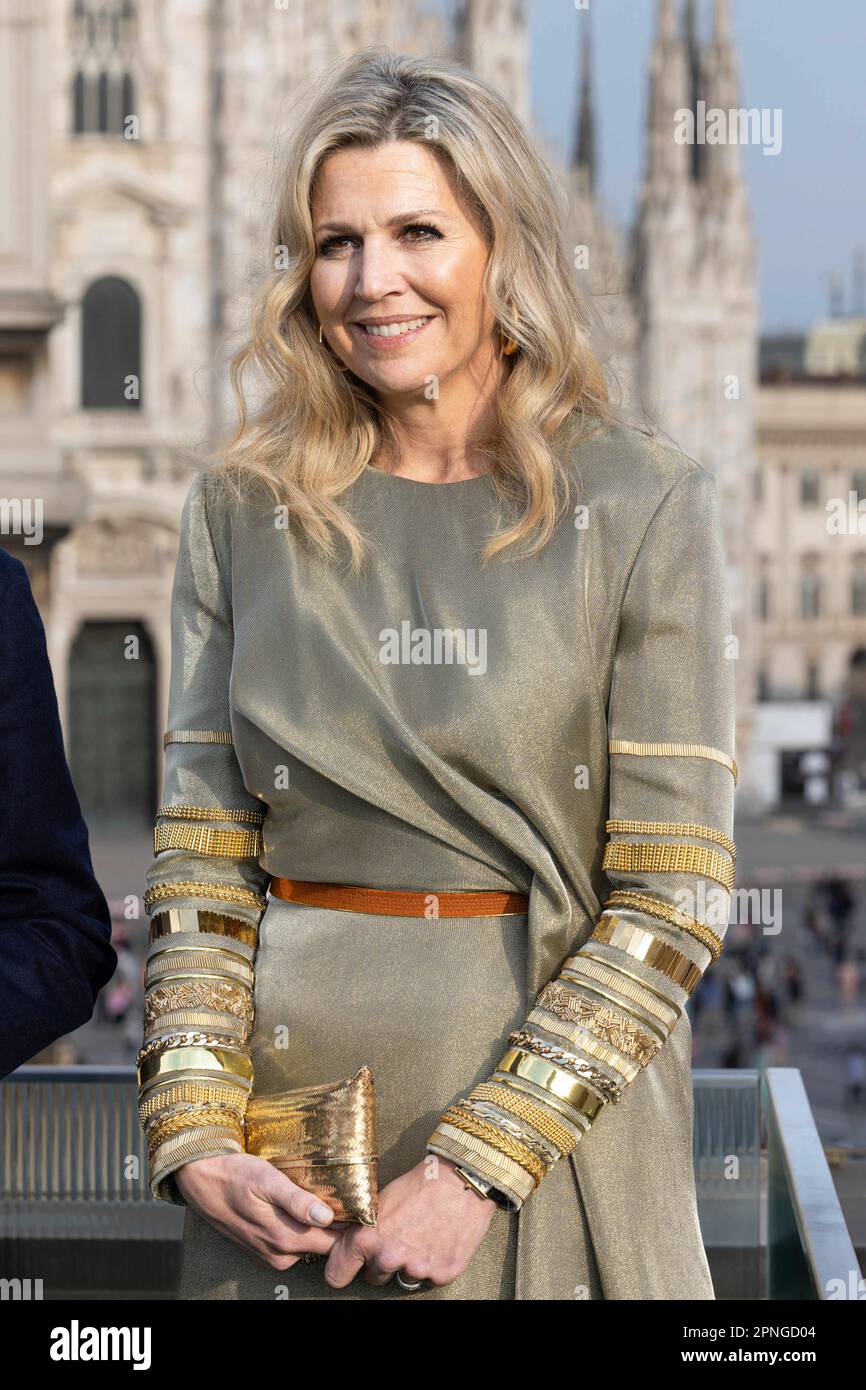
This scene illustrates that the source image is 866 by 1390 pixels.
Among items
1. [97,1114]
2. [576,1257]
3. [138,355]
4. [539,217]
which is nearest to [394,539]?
[539,217]

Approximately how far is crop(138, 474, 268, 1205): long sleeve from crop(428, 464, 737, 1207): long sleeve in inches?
7.9

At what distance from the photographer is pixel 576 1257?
1757 mm

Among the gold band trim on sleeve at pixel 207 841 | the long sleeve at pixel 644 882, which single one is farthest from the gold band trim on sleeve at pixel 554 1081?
the gold band trim on sleeve at pixel 207 841

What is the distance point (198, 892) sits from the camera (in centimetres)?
186

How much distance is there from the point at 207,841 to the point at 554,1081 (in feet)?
1.27

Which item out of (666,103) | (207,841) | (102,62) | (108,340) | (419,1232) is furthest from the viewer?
(666,103)

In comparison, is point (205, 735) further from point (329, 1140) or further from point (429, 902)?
point (329, 1140)

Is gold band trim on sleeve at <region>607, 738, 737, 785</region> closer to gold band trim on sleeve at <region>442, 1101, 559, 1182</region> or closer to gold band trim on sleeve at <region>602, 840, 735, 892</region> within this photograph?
gold band trim on sleeve at <region>602, 840, 735, 892</region>

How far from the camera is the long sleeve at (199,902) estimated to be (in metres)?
1.76

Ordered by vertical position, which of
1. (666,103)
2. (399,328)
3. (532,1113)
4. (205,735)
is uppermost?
(666,103)

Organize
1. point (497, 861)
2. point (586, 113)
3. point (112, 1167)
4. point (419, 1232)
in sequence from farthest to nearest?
point (586, 113) < point (112, 1167) < point (497, 861) < point (419, 1232)

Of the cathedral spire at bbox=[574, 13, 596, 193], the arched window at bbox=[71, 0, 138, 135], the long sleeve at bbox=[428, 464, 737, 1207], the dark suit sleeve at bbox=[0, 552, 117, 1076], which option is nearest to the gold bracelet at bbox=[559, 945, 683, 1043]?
the long sleeve at bbox=[428, 464, 737, 1207]

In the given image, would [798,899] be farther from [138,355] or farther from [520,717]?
[520,717]

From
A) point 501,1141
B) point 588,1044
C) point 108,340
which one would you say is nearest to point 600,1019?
point 588,1044
